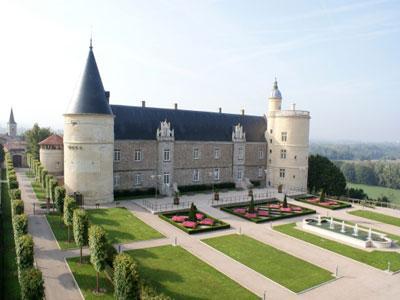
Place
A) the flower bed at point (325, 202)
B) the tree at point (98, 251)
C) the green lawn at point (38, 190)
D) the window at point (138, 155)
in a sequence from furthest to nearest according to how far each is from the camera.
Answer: the window at point (138, 155), the green lawn at point (38, 190), the flower bed at point (325, 202), the tree at point (98, 251)

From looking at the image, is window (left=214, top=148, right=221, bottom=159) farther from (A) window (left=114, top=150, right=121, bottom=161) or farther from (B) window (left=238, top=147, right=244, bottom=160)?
(A) window (left=114, top=150, right=121, bottom=161)

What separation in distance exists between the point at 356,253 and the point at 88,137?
3013cm

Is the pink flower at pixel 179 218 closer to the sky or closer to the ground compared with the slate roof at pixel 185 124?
closer to the ground

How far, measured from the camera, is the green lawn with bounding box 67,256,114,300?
Result: 1864 cm

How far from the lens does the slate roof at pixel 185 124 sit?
4528 centimetres

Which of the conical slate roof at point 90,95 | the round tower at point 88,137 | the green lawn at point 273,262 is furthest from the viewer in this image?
the round tower at point 88,137

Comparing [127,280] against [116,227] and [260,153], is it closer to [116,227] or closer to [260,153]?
[116,227]

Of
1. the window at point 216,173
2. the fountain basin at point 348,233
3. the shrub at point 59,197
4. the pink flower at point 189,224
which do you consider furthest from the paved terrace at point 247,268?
the window at point 216,173

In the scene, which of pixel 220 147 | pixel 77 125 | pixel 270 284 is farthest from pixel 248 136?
pixel 270 284

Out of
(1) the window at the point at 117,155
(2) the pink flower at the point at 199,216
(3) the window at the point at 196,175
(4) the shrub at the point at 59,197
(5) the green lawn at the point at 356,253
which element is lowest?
(5) the green lawn at the point at 356,253

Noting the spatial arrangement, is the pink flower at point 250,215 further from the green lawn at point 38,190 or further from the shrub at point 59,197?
the green lawn at point 38,190

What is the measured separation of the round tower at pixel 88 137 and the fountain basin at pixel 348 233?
2416cm

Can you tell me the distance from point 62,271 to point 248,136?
39358 millimetres

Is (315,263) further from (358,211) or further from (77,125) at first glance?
(77,125)
